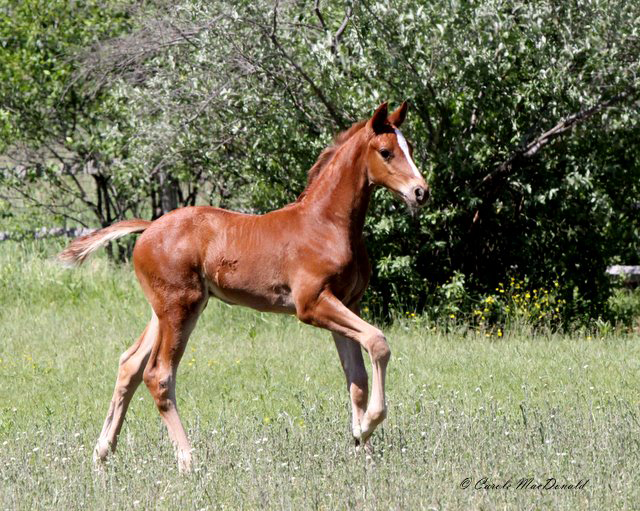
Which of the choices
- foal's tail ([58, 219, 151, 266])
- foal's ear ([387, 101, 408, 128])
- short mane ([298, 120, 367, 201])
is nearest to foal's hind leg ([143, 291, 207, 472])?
foal's tail ([58, 219, 151, 266])

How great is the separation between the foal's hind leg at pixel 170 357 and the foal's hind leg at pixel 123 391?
0.55 ft

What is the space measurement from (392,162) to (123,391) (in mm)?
2315

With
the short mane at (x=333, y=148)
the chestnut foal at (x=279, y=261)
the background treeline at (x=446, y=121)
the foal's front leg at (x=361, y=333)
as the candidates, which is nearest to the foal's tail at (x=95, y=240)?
the chestnut foal at (x=279, y=261)

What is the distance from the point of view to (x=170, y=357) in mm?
6754

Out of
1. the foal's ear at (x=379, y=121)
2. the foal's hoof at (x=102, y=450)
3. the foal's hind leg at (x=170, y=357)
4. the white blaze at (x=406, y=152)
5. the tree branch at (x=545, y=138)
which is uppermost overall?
the foal's ear at (x=379, y=121)

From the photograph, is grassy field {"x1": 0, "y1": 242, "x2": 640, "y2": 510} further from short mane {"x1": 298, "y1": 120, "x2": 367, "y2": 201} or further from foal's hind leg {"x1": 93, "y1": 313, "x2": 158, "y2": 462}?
short mane {"x1": 298, "y1": 120, "x2": 367, "y2": 201}

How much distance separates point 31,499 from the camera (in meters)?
5.88

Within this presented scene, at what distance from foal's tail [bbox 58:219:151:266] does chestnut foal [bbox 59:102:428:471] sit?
0.22 meters

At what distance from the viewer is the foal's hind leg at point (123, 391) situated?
22.5 feet

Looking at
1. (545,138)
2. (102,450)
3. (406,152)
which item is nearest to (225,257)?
(406,152)

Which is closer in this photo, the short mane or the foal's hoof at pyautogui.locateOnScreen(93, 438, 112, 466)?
the foal's hoof at pyautogui.locateOnScreen(93, 438, 112, 466)

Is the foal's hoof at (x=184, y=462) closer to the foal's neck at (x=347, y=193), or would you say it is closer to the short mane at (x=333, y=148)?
the foal's neck at (x=347, y=193)

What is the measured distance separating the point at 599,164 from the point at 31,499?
7.56 metres

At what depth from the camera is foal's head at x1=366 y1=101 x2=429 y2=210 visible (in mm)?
6367
